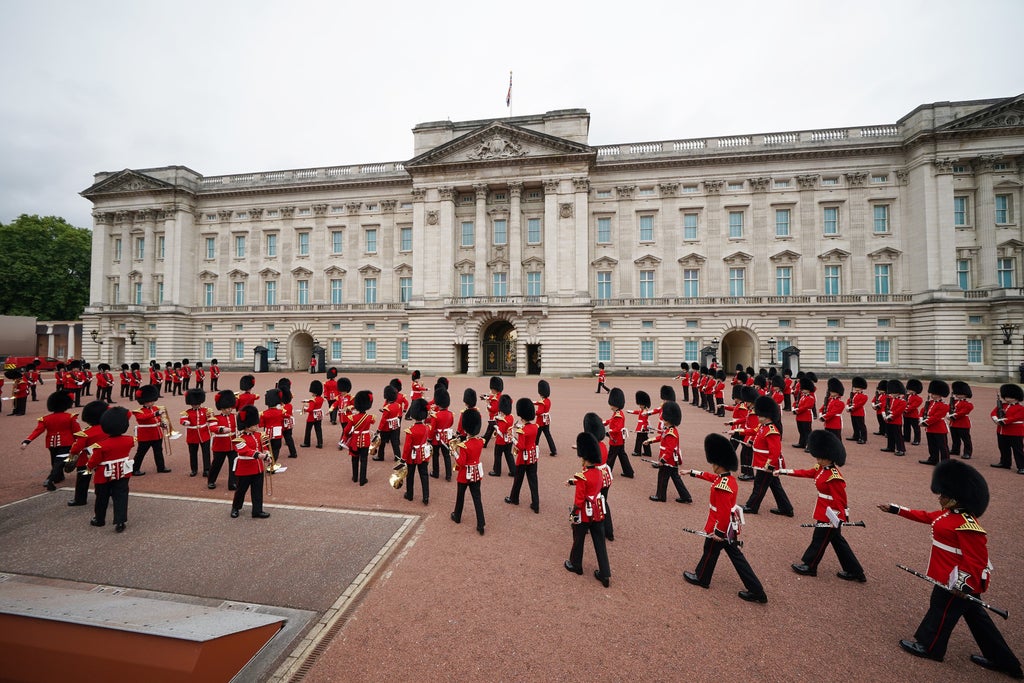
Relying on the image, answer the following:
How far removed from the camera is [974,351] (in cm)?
3061

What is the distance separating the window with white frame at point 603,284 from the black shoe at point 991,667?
33697mm

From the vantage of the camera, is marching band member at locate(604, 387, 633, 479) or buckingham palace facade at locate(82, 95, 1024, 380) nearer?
marching band member at locate(604, 387, 633, 479)

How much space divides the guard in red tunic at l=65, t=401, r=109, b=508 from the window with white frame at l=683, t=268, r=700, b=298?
35945 millimetres

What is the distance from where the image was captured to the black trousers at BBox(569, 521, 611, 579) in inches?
198

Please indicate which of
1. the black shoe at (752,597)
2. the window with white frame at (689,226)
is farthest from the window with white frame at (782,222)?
the black shoe at (752,597)

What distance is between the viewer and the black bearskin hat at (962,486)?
13.0ft

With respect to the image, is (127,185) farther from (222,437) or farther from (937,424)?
(937,424)

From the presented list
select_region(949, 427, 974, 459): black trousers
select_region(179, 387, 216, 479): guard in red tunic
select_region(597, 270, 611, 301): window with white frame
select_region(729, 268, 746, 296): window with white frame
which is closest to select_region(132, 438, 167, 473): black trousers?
select_region(179, 387, 216, 479): guard in red tunic

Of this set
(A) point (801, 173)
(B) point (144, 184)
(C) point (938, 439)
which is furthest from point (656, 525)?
(B) point (144, 184)

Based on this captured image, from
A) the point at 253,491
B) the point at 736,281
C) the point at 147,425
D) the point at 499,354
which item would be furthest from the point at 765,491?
the point at 736,281

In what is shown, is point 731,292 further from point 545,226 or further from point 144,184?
point 144,184

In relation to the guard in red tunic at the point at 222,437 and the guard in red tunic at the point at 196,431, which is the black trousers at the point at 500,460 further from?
the guard in red tunic at the point at 196,431

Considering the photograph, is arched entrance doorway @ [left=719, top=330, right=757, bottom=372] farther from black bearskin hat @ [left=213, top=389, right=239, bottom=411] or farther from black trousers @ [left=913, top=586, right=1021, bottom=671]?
black bearskin hat @ [left=213, top=389, right=239, bottom=411]

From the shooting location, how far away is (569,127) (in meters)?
35.2
